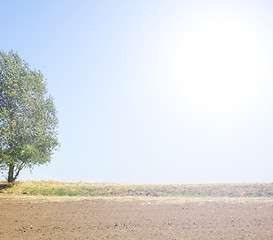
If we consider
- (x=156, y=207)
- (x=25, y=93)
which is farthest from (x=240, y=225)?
(x=25, y=93)

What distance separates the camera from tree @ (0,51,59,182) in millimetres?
35875

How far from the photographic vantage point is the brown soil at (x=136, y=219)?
1431 cm

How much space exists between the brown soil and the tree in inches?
516

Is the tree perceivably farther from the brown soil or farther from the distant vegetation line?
the brown soil

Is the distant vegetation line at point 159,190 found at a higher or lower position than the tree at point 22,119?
lower

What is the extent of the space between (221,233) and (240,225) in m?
2.54

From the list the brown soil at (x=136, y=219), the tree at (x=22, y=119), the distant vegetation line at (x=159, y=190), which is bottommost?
the brown soil at (x=136, y=219)

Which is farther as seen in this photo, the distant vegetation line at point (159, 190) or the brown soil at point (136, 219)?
the distant vegetation line at point (159, 190)

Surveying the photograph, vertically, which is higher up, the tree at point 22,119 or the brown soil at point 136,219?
the tree at point 22,119

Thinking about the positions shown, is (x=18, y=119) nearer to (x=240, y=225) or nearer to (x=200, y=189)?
(x=200, y=189)

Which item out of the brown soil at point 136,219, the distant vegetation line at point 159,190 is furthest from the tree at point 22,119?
the brown soil at point 136,219

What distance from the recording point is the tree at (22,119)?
35.9m

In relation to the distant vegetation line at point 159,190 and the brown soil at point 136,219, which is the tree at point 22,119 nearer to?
the distant vegetation line at point 159,190

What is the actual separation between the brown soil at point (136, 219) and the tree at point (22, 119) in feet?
43.0
